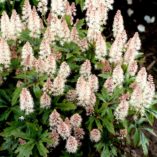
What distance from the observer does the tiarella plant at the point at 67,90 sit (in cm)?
388

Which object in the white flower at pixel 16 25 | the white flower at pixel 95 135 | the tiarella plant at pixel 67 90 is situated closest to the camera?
the tiarella plant at pixel 67 90

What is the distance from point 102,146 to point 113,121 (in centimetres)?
24

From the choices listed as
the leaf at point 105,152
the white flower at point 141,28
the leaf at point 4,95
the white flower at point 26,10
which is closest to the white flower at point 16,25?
the white flower at point 26,10

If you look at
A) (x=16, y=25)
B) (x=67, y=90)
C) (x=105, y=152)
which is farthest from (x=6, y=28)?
(x=105, y=152)

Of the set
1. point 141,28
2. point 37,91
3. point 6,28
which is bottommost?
point 37,91

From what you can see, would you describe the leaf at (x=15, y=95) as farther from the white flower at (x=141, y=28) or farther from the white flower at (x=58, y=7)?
the white flower at (x=141, y=28)

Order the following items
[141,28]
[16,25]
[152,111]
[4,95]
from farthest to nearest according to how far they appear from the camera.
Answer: [141,28], [16,25], [152,111], [4,95]

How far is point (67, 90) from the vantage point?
4.09 meters

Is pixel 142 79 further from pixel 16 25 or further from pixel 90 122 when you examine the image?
pixel 16 25

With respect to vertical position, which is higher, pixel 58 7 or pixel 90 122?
pixel 58 7

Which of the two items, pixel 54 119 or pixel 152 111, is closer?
pixel 54 119

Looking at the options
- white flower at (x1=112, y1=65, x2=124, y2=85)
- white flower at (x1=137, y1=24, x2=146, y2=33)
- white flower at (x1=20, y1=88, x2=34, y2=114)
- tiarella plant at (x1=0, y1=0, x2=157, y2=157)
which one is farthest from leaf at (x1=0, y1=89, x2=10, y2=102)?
white flower at (x1=137, y1=24, x2=146, y2=33)

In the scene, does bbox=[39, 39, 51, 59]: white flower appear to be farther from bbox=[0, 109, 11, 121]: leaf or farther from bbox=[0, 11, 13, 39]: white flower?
bbox=[0, 109, 11, 121]: leaf

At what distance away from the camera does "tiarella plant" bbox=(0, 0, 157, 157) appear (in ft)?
12.7
